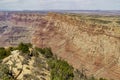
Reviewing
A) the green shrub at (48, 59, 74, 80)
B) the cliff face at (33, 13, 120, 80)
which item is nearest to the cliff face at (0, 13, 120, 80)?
the cliff face at (33, 13, 120, 80)

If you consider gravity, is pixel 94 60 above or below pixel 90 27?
below

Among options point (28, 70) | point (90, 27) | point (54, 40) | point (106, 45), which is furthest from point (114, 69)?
point (54, 40)

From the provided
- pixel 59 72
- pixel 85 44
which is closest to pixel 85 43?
pixel 85 44

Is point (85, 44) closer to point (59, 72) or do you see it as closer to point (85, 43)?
point (85, 43)

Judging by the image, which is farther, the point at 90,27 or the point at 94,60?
the point at 90,27

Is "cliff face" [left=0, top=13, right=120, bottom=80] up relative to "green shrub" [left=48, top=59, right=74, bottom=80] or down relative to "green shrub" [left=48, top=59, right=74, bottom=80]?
down

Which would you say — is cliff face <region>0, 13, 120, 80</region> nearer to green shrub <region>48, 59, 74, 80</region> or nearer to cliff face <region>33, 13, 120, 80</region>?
cliff face <region>33, 13, 120, 80</region>

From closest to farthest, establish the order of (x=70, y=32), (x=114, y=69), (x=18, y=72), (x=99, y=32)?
(x=18, y=72) → (x=114, y=69) → (x=99, y=32) → (x=70, y=32)

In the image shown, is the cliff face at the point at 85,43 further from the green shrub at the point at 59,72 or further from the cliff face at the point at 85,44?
the green shrub at the point at 59,72

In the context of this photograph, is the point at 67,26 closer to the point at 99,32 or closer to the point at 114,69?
the point at 99,32
